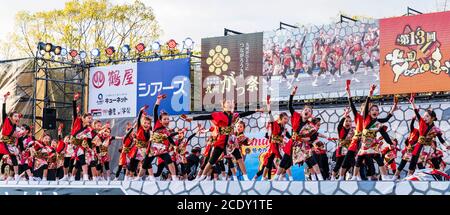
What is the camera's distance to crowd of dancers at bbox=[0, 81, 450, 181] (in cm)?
1196

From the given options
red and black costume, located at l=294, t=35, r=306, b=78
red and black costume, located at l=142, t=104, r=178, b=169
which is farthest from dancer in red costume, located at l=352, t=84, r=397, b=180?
red and black costume, located at l=294, t=35, r=306, b=78

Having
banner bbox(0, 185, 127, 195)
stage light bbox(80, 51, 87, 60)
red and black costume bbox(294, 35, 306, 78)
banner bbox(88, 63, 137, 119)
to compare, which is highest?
stage light bbox(80, 51, 87, 60)

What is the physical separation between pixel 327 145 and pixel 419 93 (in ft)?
7.24

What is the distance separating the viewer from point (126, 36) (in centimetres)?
2827

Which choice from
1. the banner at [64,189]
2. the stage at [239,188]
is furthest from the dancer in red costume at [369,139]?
the banner at [64,189]

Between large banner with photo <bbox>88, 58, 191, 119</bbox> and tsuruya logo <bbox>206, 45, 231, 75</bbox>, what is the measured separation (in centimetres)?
55

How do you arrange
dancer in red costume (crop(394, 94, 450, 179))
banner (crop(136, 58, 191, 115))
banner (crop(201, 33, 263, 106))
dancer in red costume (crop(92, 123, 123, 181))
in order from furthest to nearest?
banner (crop(136, 58, 191, 115)) → banner (crop(201, 33, 263, 106)) → dancer in red costume (crop(92, 123, 123, 181)) → dancer in red costume (crop(394, 94, 450, 179))

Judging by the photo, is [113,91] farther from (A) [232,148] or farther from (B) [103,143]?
(A) [232,148]

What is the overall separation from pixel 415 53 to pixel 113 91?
7.83 metres

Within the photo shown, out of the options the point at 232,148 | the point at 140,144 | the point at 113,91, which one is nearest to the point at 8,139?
the point at 140,144

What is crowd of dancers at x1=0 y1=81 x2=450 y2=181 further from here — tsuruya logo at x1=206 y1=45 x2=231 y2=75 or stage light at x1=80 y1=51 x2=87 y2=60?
Result: stage light at x1=80 y1=51 x2=87 y2=60

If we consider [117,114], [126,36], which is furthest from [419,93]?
[126,36]

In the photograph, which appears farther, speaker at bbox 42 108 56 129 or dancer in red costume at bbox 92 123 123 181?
speaker at bbox 42 108 56 129
